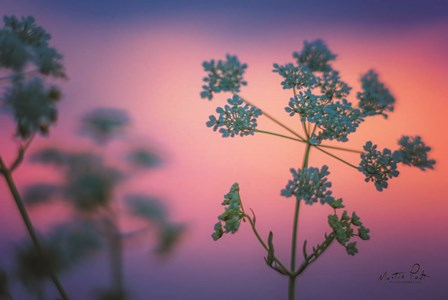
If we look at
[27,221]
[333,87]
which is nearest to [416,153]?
[333,87]

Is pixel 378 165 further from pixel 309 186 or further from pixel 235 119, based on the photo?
pixel 235 119

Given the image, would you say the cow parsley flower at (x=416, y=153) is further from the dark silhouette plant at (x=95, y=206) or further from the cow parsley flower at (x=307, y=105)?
the dark silhouette plant at (x=95, y=206)

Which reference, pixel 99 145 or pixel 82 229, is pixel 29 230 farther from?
pixel 99 145

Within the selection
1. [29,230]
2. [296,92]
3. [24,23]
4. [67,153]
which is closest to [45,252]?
[29,230]

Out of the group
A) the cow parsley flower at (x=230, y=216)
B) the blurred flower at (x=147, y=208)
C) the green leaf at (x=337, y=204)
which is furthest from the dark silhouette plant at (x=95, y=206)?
the green leaf at (x=337, y=204)

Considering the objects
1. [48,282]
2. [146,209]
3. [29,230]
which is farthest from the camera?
[146,209]
